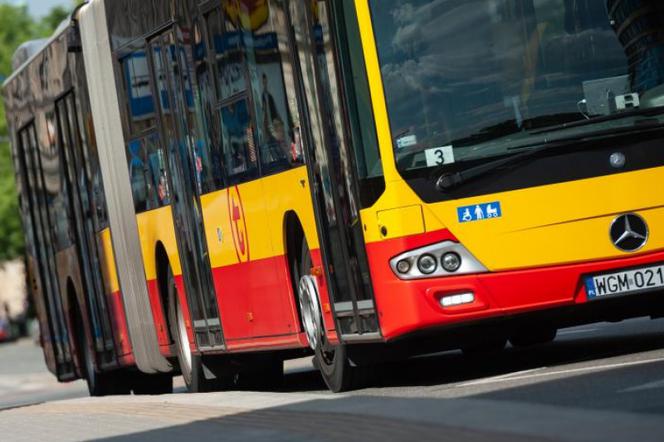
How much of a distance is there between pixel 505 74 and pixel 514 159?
22.1 inches

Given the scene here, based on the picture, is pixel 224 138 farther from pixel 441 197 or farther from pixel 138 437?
pixel 138 437

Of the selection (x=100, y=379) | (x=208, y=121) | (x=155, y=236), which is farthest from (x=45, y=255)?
(x=208, y=121)

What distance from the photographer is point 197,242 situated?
16.8 m

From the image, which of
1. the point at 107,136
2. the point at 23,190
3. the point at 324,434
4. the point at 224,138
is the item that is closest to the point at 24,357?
the point at 23,190

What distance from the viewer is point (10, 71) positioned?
84.8m

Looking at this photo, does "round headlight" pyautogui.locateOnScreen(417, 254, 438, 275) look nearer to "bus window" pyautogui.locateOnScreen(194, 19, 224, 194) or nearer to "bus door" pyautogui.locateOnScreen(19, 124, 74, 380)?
"bus window" pyautogui.locateOnScreen(194, 19, 224, 194)

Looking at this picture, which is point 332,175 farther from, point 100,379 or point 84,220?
point 100,379

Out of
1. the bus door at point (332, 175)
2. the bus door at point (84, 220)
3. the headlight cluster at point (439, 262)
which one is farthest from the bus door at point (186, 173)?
the headlight cluster at point (439, 262)

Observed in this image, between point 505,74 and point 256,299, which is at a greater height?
point 505,74

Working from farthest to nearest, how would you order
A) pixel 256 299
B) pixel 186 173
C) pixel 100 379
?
pixel 100 379, pixel 186 173, pixel 256 299

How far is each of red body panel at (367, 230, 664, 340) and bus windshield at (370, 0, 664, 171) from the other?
70 centimetres

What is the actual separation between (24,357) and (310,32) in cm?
4846

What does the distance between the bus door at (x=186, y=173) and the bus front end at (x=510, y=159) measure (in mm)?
3784

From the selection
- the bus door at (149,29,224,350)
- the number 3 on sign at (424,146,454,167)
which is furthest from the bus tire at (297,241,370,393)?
the bus door at (149,29,224,350)
